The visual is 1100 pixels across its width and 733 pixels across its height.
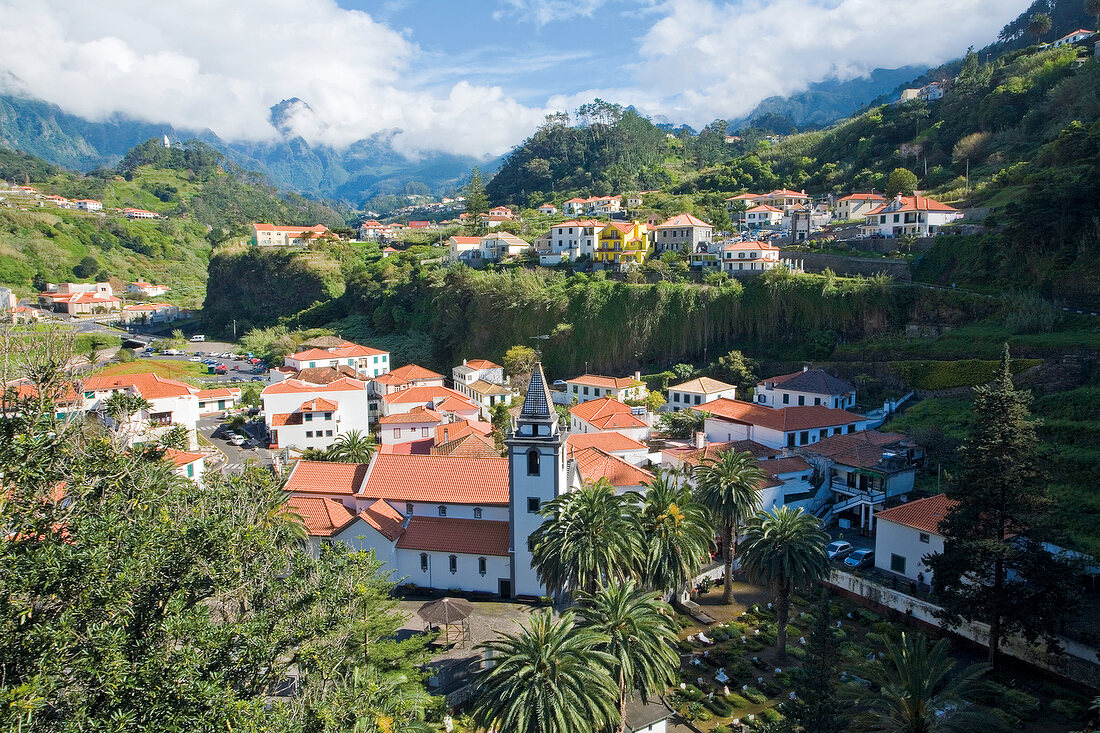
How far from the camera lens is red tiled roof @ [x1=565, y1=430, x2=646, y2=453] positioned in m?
36.8

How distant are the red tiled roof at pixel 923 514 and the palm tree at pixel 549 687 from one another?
15.0 metres

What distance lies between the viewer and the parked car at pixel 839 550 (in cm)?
2784

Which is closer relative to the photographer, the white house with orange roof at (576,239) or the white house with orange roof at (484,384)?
the white house with orange roof at (484,384)

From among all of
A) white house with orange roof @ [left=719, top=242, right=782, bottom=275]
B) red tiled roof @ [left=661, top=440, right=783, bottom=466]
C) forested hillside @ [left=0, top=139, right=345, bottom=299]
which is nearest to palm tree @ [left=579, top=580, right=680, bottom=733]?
red tiled roof @ [left=661, top=440, right=783, bottom=466]

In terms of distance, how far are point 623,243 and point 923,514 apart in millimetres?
45742

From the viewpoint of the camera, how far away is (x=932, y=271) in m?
49.2

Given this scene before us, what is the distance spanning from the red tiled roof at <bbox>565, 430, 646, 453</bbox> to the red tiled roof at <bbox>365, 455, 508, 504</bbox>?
8251 millimetres

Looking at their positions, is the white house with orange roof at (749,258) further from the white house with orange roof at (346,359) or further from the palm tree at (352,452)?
the palm tree at (352,452)

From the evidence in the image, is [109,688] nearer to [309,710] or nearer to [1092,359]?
[309,710]

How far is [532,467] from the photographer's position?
25.0 metres

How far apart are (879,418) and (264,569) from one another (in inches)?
1414

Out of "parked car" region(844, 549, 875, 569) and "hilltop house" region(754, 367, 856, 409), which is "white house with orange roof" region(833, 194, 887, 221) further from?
"parked car" region(844, 549, 875, 569)

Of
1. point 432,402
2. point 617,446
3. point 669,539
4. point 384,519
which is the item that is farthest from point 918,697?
point 432,402

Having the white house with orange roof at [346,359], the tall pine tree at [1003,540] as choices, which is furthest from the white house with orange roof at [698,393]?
the white house with orange roof at [346,359]
